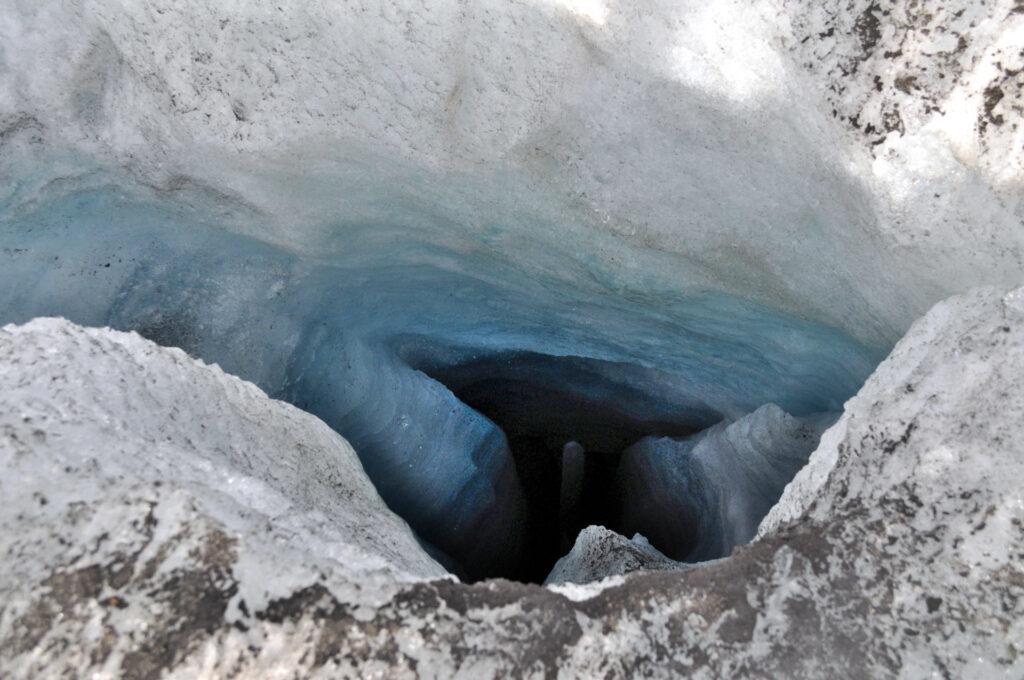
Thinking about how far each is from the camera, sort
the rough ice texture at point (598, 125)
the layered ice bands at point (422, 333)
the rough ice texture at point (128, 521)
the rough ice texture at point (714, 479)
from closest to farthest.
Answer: the rough ice texture at point (128, 521), the rough ice texture at point (598, 125), the layered ice bands at point (422, 333), the rough ice texture at point (714, 479)

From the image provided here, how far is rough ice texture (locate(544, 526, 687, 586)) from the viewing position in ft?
5.74

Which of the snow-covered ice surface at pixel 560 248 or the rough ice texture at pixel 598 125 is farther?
the rough ice texture at pixel 598 125

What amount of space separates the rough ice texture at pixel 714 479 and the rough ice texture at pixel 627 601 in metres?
0.96

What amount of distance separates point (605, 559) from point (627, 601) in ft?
2.92

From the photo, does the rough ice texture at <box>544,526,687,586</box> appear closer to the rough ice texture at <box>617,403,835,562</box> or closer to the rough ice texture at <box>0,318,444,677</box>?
the rough ice texture at <box>617,403,835,562</box>

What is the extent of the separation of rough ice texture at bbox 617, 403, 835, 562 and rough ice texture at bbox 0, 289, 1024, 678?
960mm

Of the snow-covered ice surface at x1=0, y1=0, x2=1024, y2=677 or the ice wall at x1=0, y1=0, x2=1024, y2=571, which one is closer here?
the snow-covered ice surface at x1=0, y1=0, x2=1024, y2=677

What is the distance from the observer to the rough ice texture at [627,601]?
2.77ft

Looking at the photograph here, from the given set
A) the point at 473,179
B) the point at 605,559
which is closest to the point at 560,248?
the point at 473,179

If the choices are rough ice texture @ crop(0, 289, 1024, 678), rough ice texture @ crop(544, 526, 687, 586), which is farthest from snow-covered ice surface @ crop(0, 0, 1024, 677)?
rough ice texture @ crop(544, 526, 687, 586)

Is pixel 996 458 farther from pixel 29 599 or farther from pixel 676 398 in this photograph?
pixel 676 398

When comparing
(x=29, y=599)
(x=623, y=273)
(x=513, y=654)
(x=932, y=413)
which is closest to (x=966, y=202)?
(x=932, y=413)

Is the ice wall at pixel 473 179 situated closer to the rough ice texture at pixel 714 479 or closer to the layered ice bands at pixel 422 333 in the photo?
the layered ice bands at pixel 422 333

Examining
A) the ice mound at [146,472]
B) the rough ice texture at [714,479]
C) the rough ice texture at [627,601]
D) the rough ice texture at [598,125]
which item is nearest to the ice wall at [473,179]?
the rough ice texture at [598,125]
